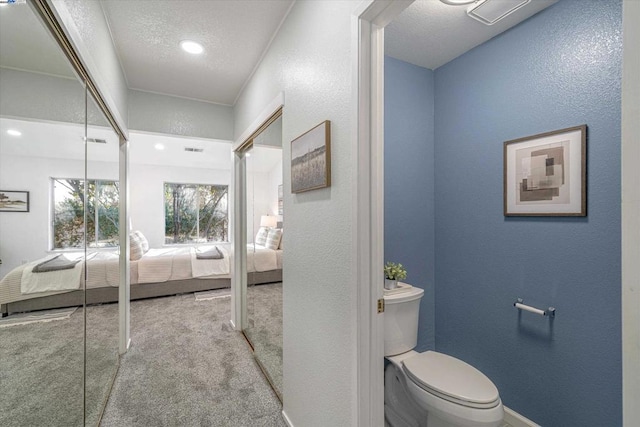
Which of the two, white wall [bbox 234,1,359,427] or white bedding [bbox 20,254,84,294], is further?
white wall [bbox 234,1,359,427]

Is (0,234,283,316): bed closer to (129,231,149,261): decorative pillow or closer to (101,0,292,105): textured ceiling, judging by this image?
(129,231,149,261): decorative pillow

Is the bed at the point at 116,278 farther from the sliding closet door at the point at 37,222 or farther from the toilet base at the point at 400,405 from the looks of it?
the toilet base at the point at 400,405

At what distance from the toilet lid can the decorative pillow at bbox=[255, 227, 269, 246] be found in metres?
1.48

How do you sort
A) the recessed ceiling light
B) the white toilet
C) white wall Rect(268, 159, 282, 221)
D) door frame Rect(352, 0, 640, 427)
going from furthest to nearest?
white wall Rect(268, 159, 282, 221)
the recessed ceiling light
the white toilet
door frame Rect(352, 0, 640, 427)

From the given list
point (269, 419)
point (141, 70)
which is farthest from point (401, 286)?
point (141, 70)

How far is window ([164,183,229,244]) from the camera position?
21.8ft

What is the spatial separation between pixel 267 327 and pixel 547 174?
89.3 inches

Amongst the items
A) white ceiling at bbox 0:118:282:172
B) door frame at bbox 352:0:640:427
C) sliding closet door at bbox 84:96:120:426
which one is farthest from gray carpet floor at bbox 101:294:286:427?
white ceiling at bbox 0:118:282:172

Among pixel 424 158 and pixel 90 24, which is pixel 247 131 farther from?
pixel 424 158

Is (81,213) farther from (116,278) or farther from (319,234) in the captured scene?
→ (319,234)

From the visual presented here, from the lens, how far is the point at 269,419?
1.81m

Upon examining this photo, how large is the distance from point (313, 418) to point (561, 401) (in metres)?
1.43

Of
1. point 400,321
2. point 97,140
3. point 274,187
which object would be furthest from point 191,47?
point 400,321

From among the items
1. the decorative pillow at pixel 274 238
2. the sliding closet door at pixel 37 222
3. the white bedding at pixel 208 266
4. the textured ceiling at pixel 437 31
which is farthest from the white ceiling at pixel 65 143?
the white bedding at pixel 208 266
